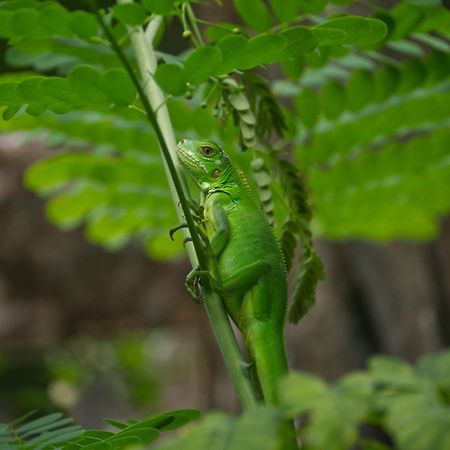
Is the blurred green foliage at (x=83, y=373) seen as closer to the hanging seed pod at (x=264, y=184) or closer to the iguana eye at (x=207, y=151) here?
the iguana eye at (x=207, y=151)

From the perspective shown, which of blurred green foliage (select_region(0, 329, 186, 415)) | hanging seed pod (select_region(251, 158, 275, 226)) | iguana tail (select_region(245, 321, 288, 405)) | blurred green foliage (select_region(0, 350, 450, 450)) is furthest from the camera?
blurred green foliage (select_region(0, 329, 186, 415))

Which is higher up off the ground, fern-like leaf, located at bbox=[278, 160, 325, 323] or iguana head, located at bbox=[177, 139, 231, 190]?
iguana head, located at bbox=[177, 139, 231, 190]

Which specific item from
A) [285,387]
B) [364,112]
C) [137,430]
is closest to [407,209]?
[364,112]

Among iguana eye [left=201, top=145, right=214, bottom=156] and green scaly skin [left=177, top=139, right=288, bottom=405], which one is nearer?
green scaly skin [left=177, top=139, right=288, bottom=405]

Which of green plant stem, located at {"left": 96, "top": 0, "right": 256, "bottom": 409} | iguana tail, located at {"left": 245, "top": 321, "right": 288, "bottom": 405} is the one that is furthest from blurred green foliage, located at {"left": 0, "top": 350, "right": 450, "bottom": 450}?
iguana tail, located at {"left": 245, "top": 321, "right": 288, "bottom": 405}

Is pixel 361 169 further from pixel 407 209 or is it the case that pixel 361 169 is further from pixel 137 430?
pixel 137 430

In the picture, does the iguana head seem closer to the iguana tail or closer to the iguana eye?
the iguana eye

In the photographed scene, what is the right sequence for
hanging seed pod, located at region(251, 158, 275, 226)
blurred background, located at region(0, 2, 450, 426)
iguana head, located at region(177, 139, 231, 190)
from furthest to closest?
blurred background, located at region(0, 2, 450, 426) < iguana head, located at region(177, 139, 231, 190) < hanging seed pod, located at region(251, 158, 275, 226)
